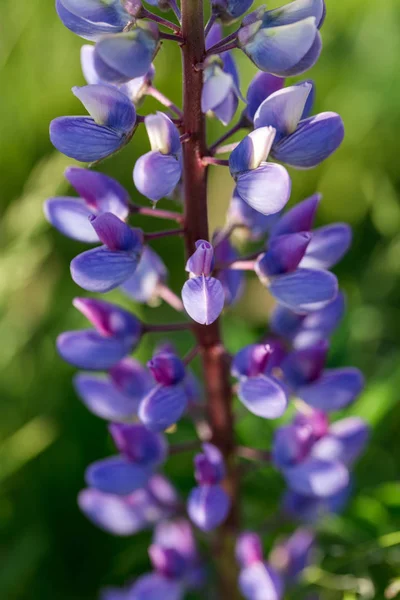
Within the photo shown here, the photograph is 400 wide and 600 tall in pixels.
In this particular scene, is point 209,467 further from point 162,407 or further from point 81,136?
point 81,136

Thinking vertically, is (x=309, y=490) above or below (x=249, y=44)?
below

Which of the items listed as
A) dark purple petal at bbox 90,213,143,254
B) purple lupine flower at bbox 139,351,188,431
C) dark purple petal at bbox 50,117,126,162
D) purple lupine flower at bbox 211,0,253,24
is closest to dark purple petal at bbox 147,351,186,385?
purple lupine flower at bbox 139,351,188,431

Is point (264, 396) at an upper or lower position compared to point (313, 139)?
lower

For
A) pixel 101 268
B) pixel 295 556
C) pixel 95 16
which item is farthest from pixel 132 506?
pixel 95 16

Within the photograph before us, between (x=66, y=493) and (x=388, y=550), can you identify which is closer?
(x=388, y=550)

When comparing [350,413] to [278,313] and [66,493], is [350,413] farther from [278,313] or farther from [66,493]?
[66,493]

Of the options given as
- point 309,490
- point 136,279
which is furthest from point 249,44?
point 309,490

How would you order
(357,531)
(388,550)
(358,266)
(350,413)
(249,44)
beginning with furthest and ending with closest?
(358,266)
(350,413)
(357,531)
(388,550)
(249,44)
